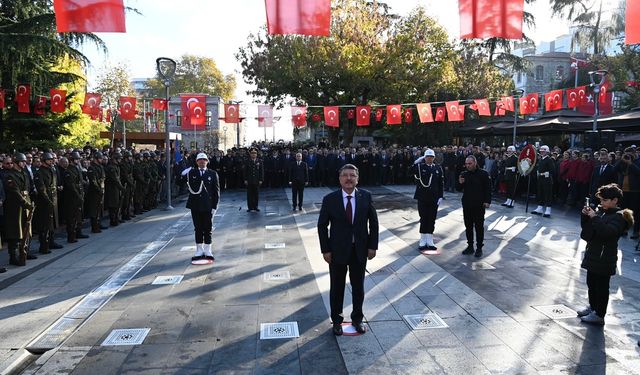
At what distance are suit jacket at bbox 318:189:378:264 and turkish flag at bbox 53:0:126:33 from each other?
525cm

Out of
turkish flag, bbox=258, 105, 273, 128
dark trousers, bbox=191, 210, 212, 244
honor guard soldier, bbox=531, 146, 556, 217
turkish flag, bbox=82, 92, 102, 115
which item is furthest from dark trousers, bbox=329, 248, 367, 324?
turkish flag, bbox=258, 105, 273, 128

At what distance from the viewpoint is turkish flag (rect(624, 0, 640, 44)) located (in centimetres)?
824

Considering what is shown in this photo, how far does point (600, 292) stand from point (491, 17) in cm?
554

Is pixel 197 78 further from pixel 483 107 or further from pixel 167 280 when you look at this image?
pixel 167 280

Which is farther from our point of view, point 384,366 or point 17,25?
point 17,25

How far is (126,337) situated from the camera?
17.5 ft

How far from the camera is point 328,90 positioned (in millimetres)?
31547

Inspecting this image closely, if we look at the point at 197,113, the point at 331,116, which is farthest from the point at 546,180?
the point at 197,113

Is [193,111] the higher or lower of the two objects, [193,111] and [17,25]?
the lower

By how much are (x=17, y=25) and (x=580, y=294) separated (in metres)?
16.8

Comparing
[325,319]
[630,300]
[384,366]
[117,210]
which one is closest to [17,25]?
[117,210]

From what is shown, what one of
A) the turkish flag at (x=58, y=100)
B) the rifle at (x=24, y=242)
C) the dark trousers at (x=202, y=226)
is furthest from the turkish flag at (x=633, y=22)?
the turkish flag at (x=58, y=100)

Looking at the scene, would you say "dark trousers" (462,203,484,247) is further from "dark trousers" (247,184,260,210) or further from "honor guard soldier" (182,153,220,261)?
"dark trousers" (247,184,260,210)

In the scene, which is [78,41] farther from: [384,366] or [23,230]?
[384,366]
